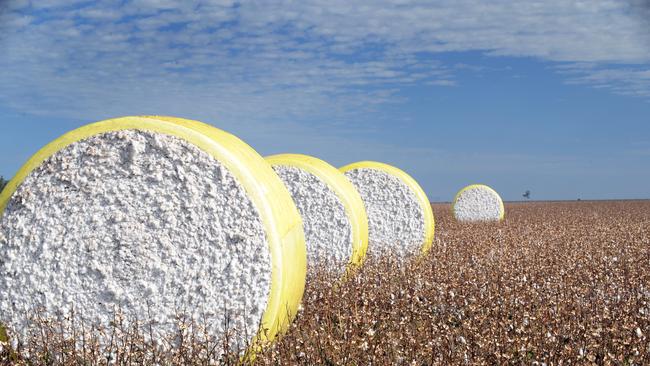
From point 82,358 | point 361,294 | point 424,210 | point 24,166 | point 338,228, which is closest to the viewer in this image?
point 82,358

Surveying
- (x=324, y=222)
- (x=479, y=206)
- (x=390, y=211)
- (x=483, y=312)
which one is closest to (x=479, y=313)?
(x=483, y=312)

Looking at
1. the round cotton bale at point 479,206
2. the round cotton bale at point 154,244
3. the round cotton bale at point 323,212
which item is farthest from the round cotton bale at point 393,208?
the round cotton bale at point 479,206

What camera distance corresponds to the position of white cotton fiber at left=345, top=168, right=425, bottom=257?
31.8 feet

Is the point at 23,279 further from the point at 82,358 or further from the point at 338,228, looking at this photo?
the point at 338,228

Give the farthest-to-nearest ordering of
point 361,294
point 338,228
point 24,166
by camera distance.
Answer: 1. point 338,228
2. point 361,294
3. point 24,166

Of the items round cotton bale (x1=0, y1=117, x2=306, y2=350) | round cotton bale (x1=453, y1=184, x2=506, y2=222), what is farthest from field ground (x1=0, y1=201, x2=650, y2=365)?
round cotton bale (x1=453, y1=184, x2=506, y2=222)

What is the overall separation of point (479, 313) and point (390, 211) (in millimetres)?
4187

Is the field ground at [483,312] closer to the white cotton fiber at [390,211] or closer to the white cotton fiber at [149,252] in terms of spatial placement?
the white cotton fiber at [390,211]

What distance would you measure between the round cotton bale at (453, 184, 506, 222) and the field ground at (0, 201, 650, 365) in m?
8.80

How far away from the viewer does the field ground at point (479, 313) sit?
4289 mm

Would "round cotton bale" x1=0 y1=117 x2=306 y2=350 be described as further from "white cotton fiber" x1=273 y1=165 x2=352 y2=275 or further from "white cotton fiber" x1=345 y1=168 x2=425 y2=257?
"white cotton fiber" x1=345 y1=168 x2=425 y2=257

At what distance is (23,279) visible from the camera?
4.44m

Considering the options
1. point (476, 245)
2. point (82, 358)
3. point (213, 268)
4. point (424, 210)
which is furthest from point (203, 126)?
point (476, 245)

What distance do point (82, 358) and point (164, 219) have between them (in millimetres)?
1023
